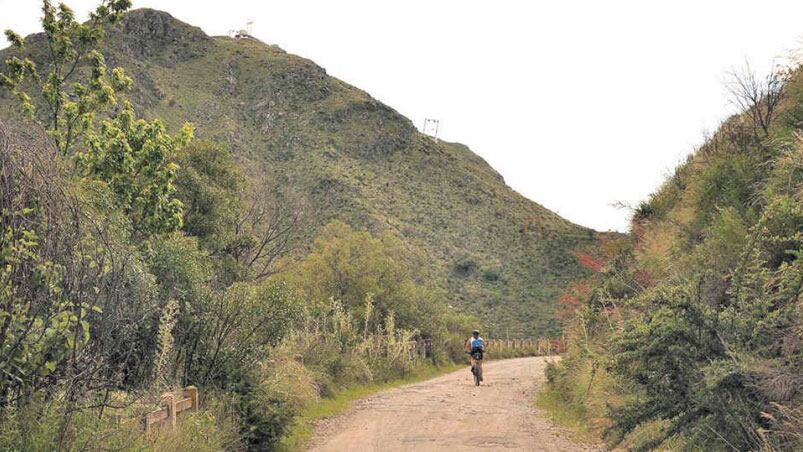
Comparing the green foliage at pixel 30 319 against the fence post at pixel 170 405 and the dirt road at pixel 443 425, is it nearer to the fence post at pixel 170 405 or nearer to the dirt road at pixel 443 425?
the fence post at pixel 170 405

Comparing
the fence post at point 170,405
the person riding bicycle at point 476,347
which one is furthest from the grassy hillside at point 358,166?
the fence post at point 170,405

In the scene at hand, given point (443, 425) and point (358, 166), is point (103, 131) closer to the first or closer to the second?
point (443, 425)

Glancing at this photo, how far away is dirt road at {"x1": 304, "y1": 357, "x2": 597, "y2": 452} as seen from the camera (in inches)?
517

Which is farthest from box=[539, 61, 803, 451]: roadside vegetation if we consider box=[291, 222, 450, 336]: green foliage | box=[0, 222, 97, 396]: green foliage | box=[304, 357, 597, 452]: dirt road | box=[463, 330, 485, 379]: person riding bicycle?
box=[291, 222, 450, 336]: green foliage

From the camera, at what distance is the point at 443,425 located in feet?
50.4

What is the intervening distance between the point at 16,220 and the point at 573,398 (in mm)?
15529

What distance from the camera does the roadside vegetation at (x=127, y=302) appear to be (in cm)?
691

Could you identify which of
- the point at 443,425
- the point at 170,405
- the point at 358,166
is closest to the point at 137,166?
the point at 443,425

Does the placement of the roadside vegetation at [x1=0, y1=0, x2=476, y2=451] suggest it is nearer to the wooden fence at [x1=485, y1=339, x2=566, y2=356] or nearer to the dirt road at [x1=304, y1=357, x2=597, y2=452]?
the dirt road at [x1=304, y1=357, x2=597, y2=452]

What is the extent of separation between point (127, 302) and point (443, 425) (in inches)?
318

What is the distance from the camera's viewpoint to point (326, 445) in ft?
44.3

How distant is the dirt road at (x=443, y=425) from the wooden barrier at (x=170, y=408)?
318 centimetres

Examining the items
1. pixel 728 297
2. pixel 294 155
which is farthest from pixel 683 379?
pixel 294 155

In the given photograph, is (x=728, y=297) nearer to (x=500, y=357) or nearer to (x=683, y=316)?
(x=683, y=316)
